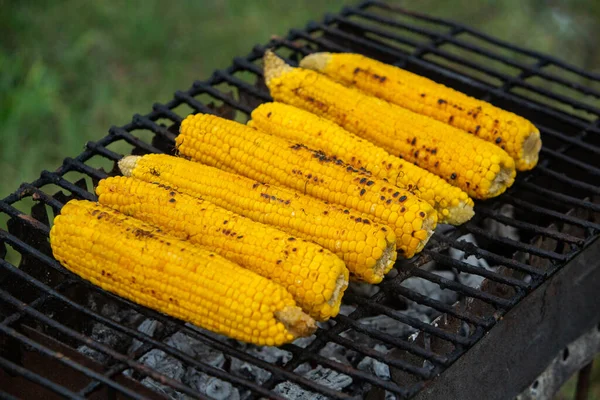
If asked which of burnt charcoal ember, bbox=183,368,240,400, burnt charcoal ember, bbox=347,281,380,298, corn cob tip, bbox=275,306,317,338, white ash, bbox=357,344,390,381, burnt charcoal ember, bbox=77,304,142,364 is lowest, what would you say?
burnt charcoal ember, bbox=183,368,240,400

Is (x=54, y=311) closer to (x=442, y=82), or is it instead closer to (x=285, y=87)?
(x=285, y=87)

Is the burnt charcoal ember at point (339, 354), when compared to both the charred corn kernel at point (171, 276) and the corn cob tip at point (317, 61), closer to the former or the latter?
the charred corn kernel at point (171, 276)

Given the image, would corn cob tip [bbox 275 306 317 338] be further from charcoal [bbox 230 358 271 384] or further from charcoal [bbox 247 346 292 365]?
charcoal [bbox 247 346 292 365]

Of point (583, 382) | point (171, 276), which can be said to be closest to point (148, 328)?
point (171, 276)

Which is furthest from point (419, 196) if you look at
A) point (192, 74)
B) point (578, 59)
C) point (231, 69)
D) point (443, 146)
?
point (578, 59)

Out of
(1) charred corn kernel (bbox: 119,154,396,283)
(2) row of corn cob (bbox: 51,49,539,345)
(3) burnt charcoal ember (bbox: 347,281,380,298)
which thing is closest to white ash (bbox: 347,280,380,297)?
(3) burnt charcoal ember (bbox: 347,281,380,298)

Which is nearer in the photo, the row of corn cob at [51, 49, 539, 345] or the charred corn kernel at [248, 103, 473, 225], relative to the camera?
the row of corn cob at [51, 49, 539, 345]

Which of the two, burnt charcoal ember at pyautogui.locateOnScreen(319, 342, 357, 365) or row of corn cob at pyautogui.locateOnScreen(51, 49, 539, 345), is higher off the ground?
row of corn cob at pyautogui.locateOnScreen(51, 49, 539, 345)
